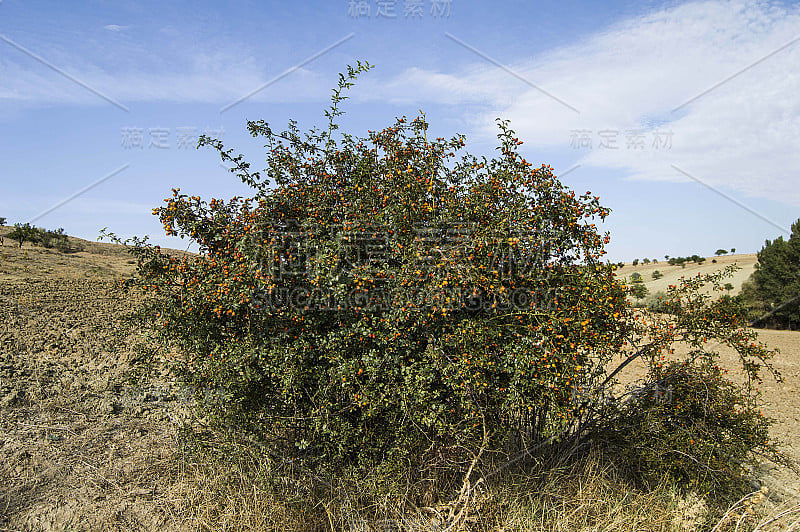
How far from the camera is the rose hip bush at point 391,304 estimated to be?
13.1 ft

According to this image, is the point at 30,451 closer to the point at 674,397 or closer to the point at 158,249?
the point at 158,249

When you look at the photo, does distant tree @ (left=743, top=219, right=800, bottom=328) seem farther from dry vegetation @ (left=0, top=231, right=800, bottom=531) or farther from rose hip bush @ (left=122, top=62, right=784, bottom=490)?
rose hip bush @ (left=122, top=62, right=784, bottom=490)

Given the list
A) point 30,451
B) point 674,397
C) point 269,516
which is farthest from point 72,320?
point 674,397

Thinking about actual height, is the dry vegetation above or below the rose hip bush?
below

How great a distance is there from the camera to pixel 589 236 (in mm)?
4594

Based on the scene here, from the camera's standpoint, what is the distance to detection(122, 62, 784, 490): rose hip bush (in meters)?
3.98

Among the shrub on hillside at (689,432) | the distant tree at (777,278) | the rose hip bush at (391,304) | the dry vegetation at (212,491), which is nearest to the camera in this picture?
the rose hip bush at (391,304)

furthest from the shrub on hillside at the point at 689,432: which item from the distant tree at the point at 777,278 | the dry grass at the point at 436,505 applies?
the distant tree at the point at 777,278

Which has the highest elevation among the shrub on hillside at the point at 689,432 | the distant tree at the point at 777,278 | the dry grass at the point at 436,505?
the distant tree at the point at 777,278

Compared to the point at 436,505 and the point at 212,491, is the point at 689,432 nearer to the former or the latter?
the point at 436,505

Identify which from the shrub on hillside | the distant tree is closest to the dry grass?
the shrub on hillside

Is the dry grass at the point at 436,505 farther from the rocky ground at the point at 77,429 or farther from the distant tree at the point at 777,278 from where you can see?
the distant tree at the point at 777,278

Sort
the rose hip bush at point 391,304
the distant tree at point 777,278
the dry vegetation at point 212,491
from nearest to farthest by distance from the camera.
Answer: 1. the rose hip bush at point 391,304
2. the dry vegetation at point 212,491
3. the distant tree at point 777,278

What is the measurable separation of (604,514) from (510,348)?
202cm
